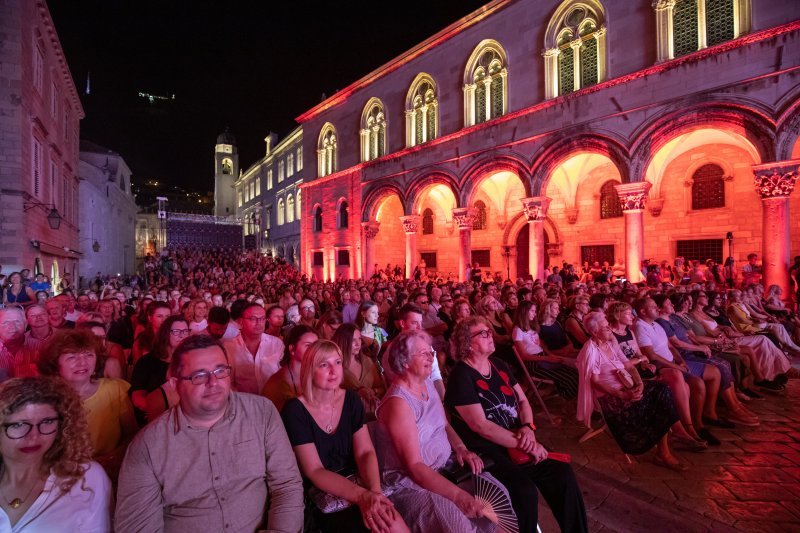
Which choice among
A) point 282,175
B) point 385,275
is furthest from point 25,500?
point 282,175

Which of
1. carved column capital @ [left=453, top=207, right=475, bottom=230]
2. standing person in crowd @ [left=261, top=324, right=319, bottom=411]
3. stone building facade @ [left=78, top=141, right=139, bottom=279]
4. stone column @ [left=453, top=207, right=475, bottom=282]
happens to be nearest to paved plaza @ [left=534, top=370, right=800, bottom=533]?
standing person in crowd @ [left=261, top=324, right=319, bottom=411]

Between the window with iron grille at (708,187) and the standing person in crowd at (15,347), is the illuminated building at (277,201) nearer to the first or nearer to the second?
the window with iron grille at (708,187)

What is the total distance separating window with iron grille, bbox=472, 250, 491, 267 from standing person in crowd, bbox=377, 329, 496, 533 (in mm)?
19008

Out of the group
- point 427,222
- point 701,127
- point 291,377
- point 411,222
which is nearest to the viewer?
point 291,377

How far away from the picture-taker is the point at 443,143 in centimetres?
1919

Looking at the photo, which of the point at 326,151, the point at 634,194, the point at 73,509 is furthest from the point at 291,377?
the point at 326,151

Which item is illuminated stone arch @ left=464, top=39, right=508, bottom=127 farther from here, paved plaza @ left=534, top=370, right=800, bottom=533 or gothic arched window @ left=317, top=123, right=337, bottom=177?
paved plaza @ left=534, top=370, right=800, bottom=533

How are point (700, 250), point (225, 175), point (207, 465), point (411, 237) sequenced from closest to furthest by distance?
point (207, 465)
point (700, 250)
point (411, 237)
point (225, 175)

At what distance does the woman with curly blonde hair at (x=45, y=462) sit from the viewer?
5.85 ft

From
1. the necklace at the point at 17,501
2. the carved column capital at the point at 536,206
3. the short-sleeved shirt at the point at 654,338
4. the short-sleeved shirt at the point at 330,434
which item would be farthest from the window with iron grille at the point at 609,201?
the necklace at the point at 17,501

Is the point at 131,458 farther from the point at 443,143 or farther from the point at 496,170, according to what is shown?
the point at 443,143

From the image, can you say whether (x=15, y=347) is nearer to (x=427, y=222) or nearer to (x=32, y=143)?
(x=32, y=143)

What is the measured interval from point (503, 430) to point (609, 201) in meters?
16.6

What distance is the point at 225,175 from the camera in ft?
194
